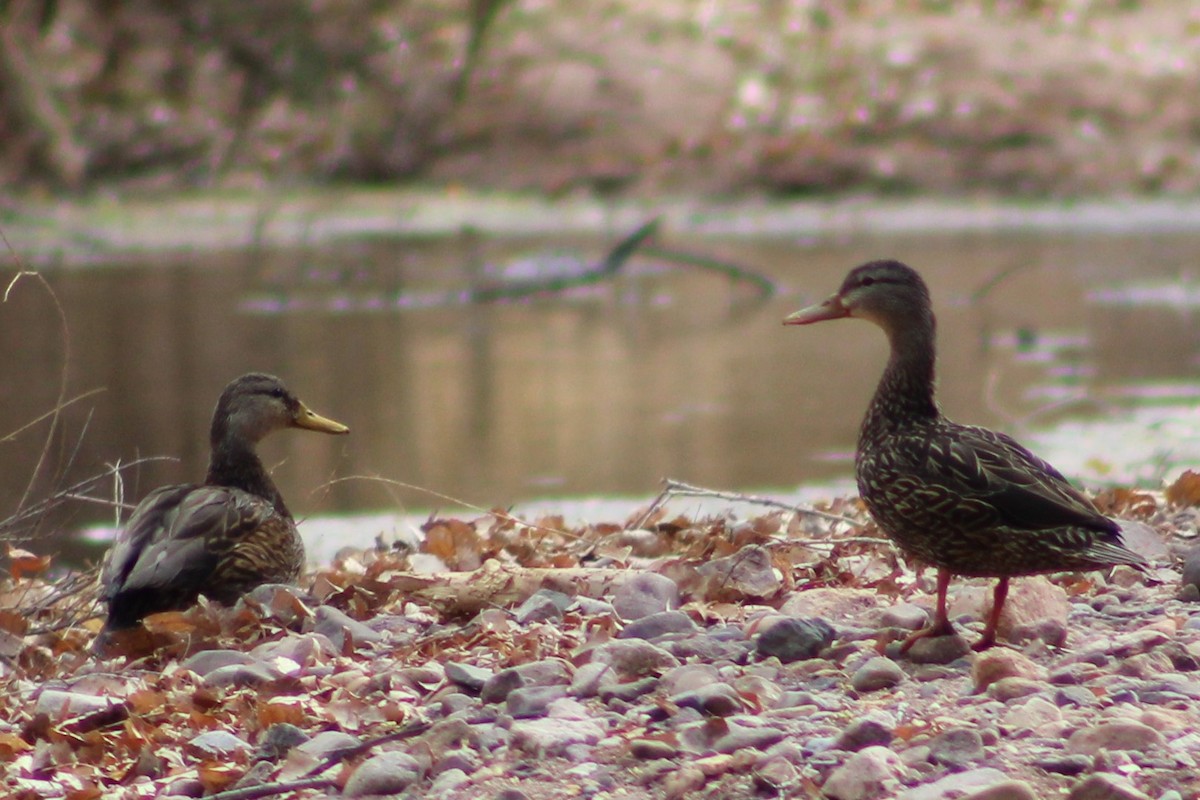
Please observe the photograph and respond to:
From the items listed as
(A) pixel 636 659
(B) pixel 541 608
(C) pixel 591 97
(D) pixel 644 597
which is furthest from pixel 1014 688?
(C) pixel 591 97

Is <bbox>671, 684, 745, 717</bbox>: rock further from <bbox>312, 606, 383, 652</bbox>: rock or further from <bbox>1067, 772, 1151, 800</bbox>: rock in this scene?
<bbox>312, 606, 383, 652</bbox>: rock

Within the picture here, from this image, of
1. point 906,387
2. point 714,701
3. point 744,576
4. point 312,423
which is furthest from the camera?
point 312,423

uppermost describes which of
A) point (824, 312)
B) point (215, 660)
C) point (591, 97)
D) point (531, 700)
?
point (591, 97)

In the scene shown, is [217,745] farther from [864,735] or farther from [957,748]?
[957,748]

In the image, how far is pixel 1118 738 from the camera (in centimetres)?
300

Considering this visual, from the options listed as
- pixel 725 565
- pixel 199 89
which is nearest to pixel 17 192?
pixel 199 89

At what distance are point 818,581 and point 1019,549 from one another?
944 millimetres

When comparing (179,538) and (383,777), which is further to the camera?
(179,538)

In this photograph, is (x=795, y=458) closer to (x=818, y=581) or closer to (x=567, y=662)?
(x=818, y=581)

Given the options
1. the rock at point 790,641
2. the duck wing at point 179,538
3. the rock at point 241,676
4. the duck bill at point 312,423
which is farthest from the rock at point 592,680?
the duck bill at point 312,423

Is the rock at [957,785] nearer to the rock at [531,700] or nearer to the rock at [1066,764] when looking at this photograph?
the rock at [1066,764]

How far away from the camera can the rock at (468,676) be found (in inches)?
141

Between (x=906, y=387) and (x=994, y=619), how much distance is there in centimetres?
71

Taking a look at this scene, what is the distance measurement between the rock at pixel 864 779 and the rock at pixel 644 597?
1.26 meters
